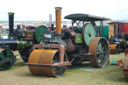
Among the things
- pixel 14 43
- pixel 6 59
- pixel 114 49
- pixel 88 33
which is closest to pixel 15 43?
pixel 14 43

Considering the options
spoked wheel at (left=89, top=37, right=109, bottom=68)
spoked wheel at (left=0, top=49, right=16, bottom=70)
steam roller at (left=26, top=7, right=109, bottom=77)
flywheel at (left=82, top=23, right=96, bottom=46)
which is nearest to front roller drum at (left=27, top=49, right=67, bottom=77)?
steam roller at (left=26, top=7, right=109, bottom=77)

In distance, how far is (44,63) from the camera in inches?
238

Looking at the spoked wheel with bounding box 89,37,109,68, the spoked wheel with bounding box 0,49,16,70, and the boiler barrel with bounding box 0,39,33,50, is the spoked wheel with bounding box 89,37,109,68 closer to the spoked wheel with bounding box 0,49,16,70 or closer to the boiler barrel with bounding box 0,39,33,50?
the boiler barrel with bounding box 0,39,33,50

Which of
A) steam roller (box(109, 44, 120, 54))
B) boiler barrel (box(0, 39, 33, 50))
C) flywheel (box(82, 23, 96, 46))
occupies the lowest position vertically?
steam roller (box(109, 44, 120, 54))

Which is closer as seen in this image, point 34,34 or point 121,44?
point 34,34

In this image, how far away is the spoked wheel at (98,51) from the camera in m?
7.65

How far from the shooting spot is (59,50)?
A: 6352 mm

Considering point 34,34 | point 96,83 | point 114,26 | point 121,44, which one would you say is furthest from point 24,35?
point 114,26

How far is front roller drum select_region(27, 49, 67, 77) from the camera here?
5.98 m

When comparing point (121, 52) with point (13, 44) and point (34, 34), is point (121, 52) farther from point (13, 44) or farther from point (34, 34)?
point (13, 44)

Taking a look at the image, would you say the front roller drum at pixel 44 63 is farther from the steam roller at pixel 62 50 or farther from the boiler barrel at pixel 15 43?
the boiler barrel at pixel 15 43

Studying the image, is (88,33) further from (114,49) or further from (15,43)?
(114,49)

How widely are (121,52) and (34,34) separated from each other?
662 cm

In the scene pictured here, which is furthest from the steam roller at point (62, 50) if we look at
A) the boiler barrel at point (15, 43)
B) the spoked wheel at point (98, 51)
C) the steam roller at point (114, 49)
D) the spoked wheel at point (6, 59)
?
the steam roller at point (114, 49)
